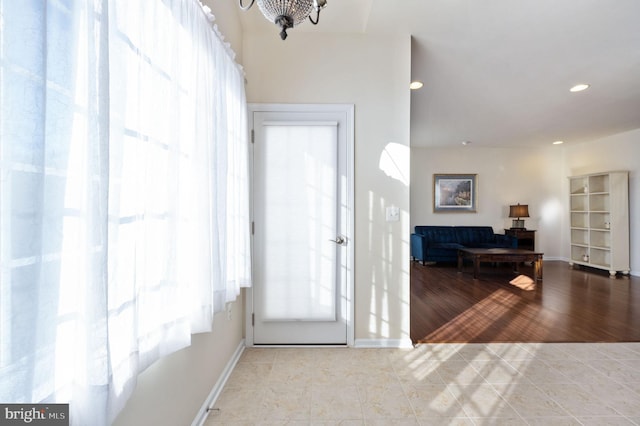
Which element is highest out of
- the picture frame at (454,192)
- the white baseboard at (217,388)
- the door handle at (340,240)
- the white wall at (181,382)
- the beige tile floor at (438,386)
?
the picture frame at (454,192)

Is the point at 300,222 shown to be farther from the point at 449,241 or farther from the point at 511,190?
the point at 511,190

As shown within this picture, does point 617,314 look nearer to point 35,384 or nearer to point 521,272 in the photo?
point 521,272

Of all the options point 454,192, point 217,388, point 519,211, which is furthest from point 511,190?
point 217,388

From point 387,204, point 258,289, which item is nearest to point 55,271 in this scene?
point 258,289

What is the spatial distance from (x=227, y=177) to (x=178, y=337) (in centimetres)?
102

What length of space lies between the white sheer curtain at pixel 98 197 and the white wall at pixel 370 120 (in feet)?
3.99

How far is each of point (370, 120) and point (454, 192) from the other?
5.34 metres

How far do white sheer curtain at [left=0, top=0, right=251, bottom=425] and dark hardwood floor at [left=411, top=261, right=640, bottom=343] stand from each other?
8.08 ft

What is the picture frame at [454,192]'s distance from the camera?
22.9 feet

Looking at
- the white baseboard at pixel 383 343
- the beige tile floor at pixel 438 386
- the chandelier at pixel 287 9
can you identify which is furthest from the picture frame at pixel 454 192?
the chandelier at pixel 287 9

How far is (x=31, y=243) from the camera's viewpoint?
58 centimetres

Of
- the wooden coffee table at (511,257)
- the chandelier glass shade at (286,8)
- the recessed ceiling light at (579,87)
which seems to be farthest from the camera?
the wooden coffee table at (511,257)

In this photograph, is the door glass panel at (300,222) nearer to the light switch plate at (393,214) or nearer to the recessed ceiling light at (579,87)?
the light switch plate at (393,214)

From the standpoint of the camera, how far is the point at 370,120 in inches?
100
